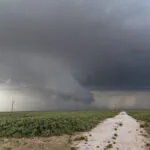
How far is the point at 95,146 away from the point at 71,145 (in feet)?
7.18

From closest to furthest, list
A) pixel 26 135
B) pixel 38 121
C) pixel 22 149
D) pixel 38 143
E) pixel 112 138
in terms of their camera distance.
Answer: pixel 22 149, pixel 38 143, pixel 112 138, pixel 26 135, pixel 38 121

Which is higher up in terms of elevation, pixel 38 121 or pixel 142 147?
pixel 38 121

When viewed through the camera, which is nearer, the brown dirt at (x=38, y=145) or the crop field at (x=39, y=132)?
the brown dirt at (x=38, y=145)

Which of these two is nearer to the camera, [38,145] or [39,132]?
[38,145]

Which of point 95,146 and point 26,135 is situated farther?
point 26,135

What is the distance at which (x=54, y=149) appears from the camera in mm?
19094

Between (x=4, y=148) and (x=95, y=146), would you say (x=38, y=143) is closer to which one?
(x=4, y=148)

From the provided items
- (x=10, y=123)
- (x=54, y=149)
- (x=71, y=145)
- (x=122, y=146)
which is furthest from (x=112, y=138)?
(x=10, y=123)

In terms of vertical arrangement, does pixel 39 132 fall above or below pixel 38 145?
above

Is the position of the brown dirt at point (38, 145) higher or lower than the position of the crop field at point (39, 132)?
lower

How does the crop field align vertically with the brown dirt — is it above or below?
above

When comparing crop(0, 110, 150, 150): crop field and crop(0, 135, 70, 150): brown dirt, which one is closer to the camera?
crop(0, 135, 70, 150): brown dirt

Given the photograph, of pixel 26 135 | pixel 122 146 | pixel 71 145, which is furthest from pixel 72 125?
pixel 122 146

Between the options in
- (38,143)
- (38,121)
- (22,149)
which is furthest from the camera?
(38,121)
